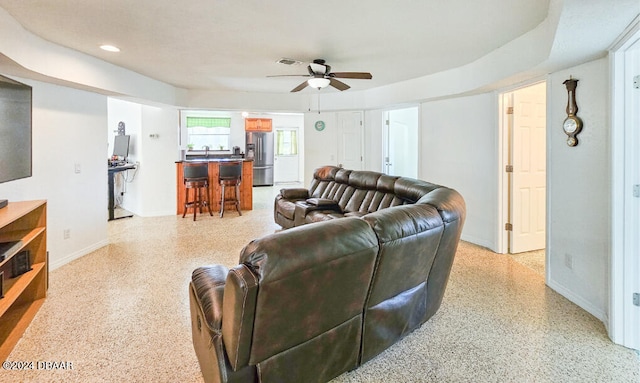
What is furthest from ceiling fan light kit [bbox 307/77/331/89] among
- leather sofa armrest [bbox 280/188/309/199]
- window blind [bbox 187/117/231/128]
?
window blind [bbox 187/117/231/128]

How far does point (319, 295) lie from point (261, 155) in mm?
9701

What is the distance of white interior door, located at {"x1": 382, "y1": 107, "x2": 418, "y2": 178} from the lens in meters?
6.32

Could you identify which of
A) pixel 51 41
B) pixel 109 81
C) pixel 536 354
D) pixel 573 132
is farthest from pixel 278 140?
pixel 536 354

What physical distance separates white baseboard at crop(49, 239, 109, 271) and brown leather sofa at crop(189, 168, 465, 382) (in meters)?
2.85

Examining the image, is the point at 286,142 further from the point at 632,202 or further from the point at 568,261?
the point at 632,202

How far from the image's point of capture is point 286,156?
11.9m

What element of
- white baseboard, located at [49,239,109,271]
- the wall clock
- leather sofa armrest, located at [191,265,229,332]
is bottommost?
white baseboard, located at [49,239,109,271]

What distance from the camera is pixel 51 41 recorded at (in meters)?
3.31

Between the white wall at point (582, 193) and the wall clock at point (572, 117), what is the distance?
0.03 metres

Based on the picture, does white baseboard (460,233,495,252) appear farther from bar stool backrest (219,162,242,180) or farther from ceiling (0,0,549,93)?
bar stool backrest (219,162,242,180)

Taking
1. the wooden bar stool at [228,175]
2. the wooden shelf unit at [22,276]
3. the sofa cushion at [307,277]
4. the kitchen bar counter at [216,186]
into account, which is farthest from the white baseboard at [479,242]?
the wooden shelf unit at [22,276]

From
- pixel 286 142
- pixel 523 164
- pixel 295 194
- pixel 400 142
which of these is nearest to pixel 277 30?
pixel 295 194

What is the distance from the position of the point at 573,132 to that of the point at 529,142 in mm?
1386

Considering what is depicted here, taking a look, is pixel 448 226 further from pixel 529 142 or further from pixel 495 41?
pixel 529 142
